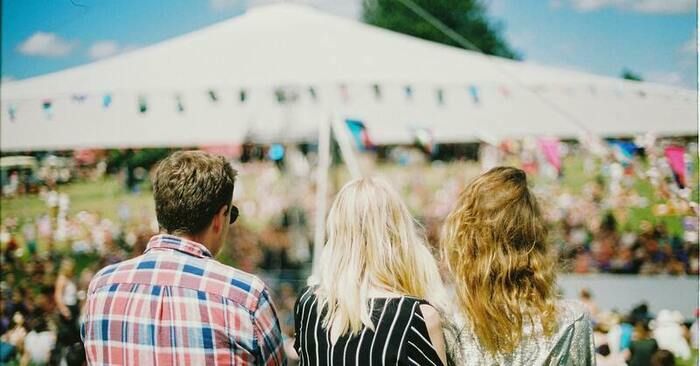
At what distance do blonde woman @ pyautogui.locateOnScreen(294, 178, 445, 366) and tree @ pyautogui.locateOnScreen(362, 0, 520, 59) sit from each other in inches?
827

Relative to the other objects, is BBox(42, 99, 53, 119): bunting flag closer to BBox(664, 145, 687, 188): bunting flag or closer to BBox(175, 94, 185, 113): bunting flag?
BBox(175, 94, 185, 113): bunting flag

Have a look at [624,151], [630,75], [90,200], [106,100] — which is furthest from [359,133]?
[90,200]

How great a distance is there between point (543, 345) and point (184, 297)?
0.81m

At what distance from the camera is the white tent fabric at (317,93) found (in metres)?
4.86

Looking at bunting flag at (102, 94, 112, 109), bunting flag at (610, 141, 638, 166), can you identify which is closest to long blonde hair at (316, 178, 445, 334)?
bunting flag at (102, 94, 112, 109)

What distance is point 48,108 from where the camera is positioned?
4.78 m

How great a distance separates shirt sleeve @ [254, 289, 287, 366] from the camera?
1.50 metres

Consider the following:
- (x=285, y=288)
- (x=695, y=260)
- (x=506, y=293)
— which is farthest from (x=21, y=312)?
(x=695, y=260)

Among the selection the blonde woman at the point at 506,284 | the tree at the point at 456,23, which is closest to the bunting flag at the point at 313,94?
the blonde woman at the point at 506,284

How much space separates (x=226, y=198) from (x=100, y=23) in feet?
8.74

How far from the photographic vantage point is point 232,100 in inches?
198

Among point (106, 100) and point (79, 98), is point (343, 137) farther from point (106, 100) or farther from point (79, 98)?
point (79, 98)

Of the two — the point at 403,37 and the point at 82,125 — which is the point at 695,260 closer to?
the point at 403,37

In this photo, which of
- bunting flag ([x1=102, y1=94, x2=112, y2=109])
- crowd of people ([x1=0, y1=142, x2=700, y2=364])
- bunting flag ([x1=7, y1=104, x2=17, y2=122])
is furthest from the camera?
bunting flag ([x1=102, y1=94, x2=112, y2=109])
